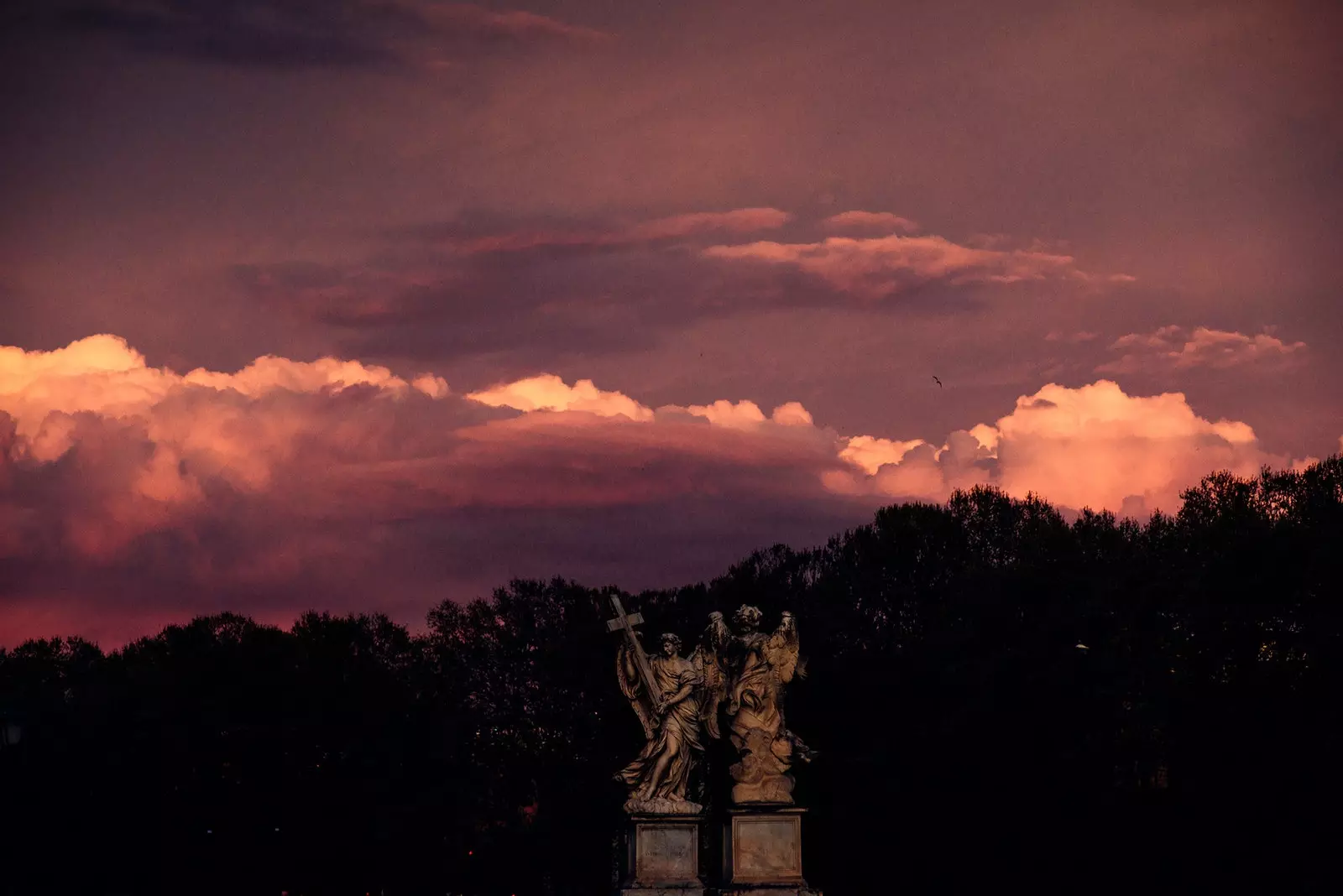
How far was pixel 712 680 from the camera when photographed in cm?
2539

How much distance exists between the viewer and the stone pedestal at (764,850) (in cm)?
2439

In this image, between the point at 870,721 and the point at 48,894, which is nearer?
the point at 870,721

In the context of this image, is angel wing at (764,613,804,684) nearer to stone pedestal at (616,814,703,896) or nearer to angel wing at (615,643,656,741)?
angel wing at (615,643,656,741)

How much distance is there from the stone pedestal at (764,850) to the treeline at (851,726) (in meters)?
1.45

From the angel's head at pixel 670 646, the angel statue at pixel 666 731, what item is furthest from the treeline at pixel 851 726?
the angel's head at pixel 670 646

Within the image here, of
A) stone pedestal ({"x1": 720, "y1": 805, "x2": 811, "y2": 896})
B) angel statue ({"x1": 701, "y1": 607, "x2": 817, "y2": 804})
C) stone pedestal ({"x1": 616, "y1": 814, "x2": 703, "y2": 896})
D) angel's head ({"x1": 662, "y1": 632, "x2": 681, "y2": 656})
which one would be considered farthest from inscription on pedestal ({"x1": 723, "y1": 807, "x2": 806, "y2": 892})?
angel's head ({"x1": 662, "y1": 632, "x2": 681, "y2": 656})

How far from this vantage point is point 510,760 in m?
67.1

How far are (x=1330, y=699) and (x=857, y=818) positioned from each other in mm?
13425

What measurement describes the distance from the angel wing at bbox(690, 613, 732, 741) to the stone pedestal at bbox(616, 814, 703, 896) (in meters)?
1.33

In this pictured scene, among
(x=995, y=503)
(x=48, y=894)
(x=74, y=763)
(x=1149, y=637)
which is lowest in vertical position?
(x=48, y=894)

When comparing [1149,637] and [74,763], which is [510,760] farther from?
[1149,637]

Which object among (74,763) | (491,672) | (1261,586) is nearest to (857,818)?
(1261,586)

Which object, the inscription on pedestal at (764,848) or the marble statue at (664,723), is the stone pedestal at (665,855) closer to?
the marble statue at (664,723)

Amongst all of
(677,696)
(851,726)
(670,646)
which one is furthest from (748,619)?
(851,726)
